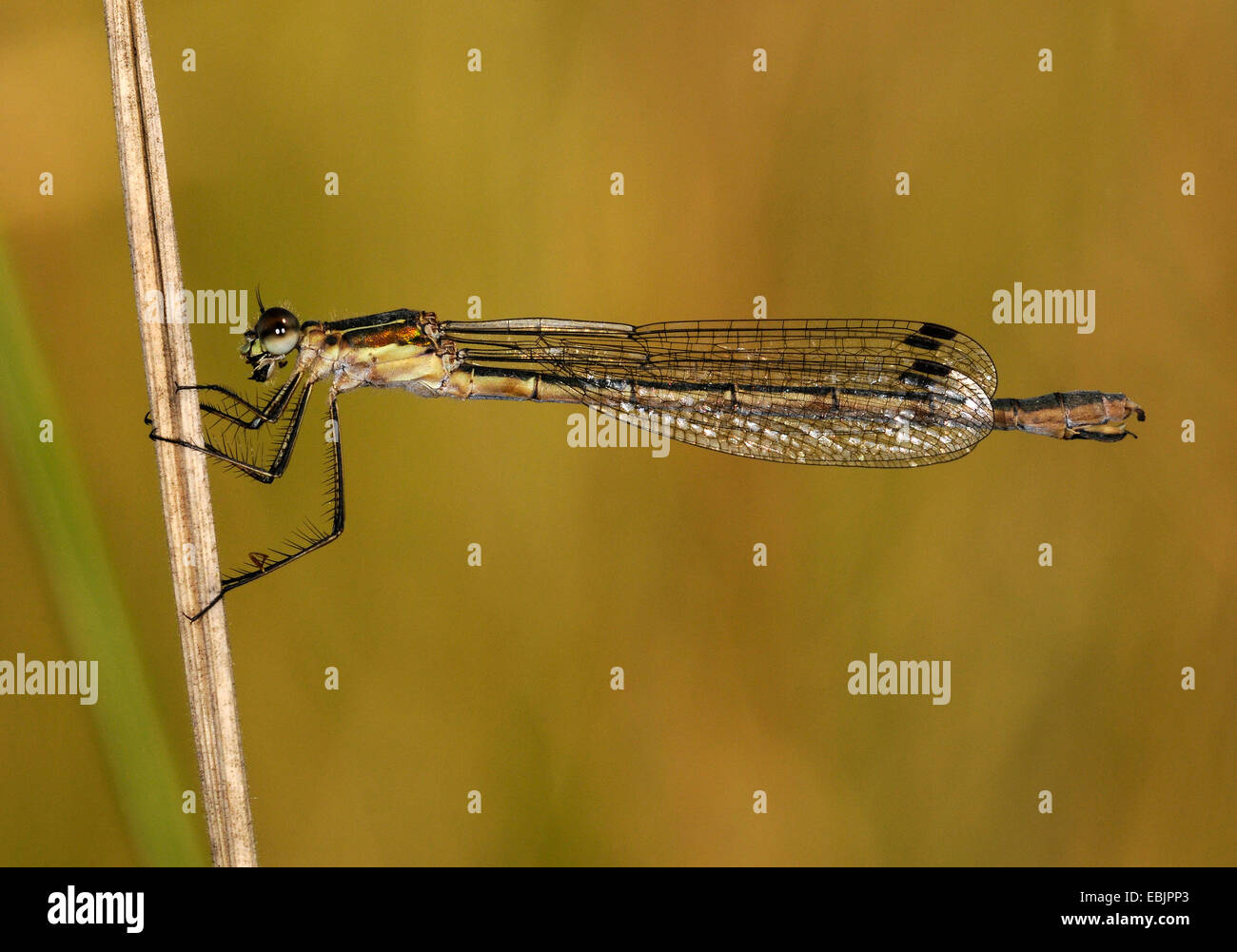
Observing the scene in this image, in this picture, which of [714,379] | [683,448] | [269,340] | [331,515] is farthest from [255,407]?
[714,379]

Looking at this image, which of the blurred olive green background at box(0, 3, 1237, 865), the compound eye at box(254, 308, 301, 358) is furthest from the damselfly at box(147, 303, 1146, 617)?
the blurred olive green background at box(0, 3, 1237, 865)

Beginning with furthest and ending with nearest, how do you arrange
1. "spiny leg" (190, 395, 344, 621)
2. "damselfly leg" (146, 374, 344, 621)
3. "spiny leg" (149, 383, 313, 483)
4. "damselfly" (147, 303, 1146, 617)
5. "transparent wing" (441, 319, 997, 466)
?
"transparent wing" (441, 319, 997, 466), "damselfly" (147, 303, 1146, 617), "spiny leg" (190, 395, 344, 621), "damselfly leg" (146, 374, 344, 621), "spiny leg" (149, 383, 313, 483)

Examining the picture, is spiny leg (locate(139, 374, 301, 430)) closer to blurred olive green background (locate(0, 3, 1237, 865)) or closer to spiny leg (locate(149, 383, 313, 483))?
spiny leg (locate(149, 383, 313, 483))

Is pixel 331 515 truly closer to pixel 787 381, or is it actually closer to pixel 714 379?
pixel 714 379

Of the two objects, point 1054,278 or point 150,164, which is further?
point 1054,278

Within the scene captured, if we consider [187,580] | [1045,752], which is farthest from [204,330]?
[1045,752]

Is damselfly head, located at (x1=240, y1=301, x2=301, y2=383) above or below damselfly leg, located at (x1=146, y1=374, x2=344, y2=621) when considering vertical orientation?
above

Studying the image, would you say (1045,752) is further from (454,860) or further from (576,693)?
(454,860)
